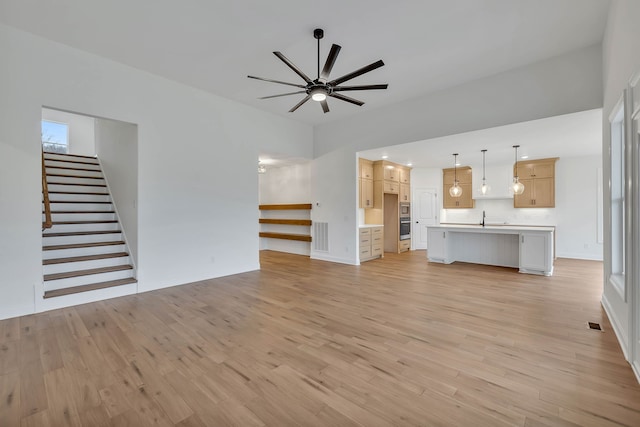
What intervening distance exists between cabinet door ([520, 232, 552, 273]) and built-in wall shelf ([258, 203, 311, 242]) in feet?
15.9

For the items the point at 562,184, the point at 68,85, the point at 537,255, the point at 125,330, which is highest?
the point at 68,85

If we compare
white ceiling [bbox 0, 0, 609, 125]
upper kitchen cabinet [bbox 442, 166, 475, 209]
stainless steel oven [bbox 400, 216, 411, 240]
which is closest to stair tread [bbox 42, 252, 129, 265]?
white ceiling [bbox 0, 0, 609, 125]

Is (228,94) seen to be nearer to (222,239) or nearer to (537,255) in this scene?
(222,239)

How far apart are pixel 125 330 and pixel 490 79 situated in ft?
20.5

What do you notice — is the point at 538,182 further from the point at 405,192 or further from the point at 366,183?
the point at 366,183

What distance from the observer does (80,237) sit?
477 cm

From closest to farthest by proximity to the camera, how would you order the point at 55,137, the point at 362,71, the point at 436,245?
the point at 362,71 < the point at 436,245 < the point at 55,137

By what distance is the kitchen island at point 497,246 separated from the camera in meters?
5.55

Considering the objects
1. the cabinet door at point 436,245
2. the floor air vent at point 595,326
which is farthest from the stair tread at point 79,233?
the floor air vent at point 595,326

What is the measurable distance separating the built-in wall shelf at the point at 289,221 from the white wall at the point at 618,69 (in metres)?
5.76

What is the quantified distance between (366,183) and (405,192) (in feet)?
6.71

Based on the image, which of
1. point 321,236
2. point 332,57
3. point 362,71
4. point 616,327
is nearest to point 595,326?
point 616,327

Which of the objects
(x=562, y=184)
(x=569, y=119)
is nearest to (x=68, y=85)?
(x=569, y=119)

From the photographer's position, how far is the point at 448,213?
9.83 m
